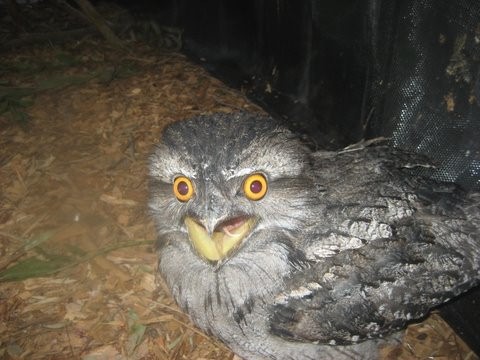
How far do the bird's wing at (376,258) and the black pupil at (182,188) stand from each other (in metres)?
0.68

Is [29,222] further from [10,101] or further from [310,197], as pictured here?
[310,197]

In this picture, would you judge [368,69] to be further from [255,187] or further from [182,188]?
[182,188]

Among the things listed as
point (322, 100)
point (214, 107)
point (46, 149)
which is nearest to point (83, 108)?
point (46, 149)

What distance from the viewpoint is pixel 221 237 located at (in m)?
1.84

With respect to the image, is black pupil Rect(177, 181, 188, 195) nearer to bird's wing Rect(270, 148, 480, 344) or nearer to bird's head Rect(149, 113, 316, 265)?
bird's head Rect(149, 113, 316, 265)

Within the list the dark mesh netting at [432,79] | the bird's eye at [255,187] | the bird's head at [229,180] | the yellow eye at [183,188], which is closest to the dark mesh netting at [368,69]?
the dark mesh netting at [432,79]

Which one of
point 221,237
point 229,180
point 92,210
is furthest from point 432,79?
point 92,210

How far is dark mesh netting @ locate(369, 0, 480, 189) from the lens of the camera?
236cm

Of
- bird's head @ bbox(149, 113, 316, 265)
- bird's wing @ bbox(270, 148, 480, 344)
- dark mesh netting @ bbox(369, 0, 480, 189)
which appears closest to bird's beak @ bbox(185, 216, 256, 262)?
bird's head @ bbox(149, 113, 316, 265)

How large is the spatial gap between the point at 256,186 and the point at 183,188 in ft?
1.12

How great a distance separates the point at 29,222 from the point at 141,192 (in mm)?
938

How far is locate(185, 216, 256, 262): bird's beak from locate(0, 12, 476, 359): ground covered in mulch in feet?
3.76

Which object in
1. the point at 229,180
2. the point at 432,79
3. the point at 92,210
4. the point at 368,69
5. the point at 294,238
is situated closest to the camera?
the point at 229,180

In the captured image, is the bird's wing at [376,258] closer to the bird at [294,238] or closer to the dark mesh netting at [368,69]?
the bird at [294,238]
